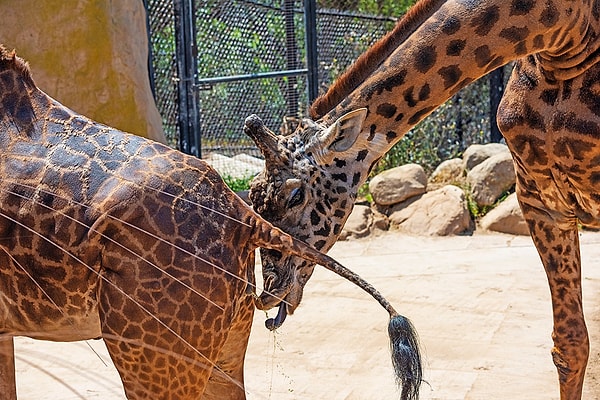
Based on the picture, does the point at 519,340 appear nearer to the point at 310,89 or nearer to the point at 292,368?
the point at 292,368

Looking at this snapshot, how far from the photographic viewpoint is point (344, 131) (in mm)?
3793

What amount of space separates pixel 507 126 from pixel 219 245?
1.69 m

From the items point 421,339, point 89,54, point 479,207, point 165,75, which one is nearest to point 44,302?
point 421,339

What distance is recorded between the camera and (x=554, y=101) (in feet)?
13.3

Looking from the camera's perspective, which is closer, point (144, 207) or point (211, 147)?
point (144, 207)

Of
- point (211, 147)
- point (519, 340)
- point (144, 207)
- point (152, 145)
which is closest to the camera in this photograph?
point (144, 207)

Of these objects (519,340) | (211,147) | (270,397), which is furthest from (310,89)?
(270,397)

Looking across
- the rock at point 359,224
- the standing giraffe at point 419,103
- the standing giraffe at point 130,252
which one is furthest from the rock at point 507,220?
the standing giraffe at point 130,252

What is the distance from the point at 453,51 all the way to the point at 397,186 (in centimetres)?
509

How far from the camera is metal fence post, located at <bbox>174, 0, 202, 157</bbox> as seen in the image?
357 inches

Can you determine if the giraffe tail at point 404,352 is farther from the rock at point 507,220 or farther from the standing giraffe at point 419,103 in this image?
the rock at point 507,220

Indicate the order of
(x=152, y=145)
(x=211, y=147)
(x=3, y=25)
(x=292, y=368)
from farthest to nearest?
(x=211, y=147) < (x=3, y=25) < (x=292, y=368) < (x=152, y=145)

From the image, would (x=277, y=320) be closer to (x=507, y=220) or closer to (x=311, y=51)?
(x=507, y=220)

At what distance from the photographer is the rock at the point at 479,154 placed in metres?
9.23
